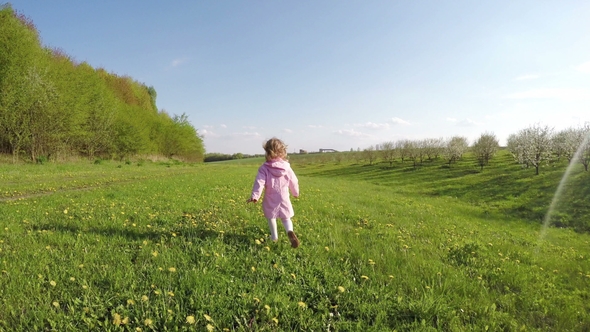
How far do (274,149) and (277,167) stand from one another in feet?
1.43

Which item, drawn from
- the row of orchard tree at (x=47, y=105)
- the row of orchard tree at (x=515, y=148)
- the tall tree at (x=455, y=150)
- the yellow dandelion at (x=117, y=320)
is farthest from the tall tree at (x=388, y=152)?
the yellow dandelion at (x=117, y=320)

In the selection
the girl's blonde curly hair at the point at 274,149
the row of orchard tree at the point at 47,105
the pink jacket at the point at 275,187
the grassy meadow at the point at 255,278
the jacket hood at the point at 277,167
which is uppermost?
the row of orchard tree at the point at 47,105

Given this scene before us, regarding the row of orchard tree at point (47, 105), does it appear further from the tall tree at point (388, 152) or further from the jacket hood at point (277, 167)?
the tall tree at point (388, 152)

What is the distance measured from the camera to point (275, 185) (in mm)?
6395

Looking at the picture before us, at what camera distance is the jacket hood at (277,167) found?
637 cm

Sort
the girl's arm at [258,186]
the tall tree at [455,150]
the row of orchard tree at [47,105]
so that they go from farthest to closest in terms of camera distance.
→ the tall tree at [455,150] → the row of orchard tree at [47,105] → the girl's arm at [258,186]

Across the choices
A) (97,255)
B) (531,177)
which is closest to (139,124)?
(97,255)

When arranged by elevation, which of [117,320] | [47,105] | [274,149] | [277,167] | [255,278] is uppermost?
[47,105]

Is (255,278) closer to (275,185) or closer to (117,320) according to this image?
(117,320)

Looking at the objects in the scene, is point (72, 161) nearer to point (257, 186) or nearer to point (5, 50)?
point (5, 50)

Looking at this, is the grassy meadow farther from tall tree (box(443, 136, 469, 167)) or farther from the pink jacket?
tall tree (box(443, 136, 469, 167))

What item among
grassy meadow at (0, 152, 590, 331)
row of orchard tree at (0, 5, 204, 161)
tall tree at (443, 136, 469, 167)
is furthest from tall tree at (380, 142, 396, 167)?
grassy meadow at (0, 152, 590, 331)

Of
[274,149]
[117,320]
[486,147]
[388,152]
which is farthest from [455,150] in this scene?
[117,320]

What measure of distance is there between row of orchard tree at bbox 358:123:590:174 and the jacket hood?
48042 mm
